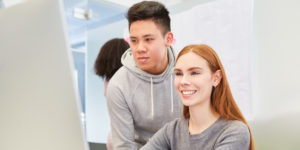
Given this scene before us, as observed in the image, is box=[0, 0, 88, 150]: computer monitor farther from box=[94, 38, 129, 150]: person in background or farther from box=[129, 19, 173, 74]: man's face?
box=[94, 38, 129, 150]: person in background

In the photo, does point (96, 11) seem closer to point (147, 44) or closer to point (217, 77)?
point (147, 44)

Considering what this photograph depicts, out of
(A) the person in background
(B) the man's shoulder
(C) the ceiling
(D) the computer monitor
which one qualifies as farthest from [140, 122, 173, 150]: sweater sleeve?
(C) the ceiling

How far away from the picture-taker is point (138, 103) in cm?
115

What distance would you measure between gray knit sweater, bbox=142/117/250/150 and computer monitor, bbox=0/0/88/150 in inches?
24.2

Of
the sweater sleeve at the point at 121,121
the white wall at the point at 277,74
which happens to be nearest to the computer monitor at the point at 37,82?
the sweater sleeve at the point at 121,121

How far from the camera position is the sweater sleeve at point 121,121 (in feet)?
3.67

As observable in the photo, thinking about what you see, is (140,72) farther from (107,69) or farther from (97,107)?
(97,107)

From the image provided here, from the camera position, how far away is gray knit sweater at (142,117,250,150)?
2.89 ft

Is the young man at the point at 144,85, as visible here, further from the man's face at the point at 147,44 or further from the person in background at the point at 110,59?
the person in background at the point at 110,59

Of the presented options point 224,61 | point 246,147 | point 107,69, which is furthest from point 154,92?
point 224,61

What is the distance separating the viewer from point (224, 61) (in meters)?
1.83

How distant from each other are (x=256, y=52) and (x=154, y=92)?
28.7 inches

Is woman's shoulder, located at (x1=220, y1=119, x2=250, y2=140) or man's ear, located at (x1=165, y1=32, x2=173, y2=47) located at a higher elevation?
man's ear, located at (x1=165, y1=32, x2=173, y2=47)

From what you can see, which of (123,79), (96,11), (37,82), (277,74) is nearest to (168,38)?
(123,79)
